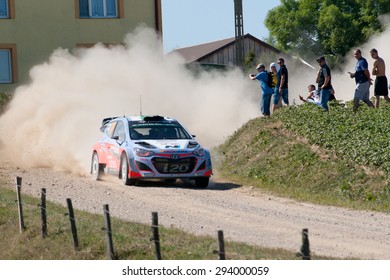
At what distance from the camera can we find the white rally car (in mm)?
25094

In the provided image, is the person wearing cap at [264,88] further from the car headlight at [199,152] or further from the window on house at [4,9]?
the window on house at [4,9]

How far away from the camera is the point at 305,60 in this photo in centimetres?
8731

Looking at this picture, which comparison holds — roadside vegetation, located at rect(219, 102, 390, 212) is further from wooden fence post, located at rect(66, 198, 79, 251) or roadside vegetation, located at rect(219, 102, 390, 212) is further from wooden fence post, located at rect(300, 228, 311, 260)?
wooden fence post, located at rect(300, 228, 311, 260)

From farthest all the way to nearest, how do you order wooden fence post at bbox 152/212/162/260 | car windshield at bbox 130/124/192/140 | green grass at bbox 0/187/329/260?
car windshield at bbox 130/124/192/140 → green grass at bbox 0/187/329/260 → wooden fence post at bbox 152/212/162/260

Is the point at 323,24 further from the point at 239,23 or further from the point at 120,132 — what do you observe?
the point at 120,132

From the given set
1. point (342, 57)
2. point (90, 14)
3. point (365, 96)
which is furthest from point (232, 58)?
point (365, 96)

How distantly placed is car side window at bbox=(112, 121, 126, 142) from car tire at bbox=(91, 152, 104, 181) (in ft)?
2.68

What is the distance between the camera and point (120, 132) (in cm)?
2692

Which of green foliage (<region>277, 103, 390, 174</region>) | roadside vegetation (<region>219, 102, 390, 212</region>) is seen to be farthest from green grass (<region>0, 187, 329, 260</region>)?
green foliage (<region>277, 103, 390, 174</region>)

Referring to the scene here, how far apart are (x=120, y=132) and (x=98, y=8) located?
20.1 metres

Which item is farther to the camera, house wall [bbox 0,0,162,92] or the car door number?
house wall [bbox 0,0,162,92]

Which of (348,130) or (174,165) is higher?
(348,130)

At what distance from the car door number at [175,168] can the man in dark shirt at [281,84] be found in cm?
754

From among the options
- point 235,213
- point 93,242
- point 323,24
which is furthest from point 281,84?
point 323,24
